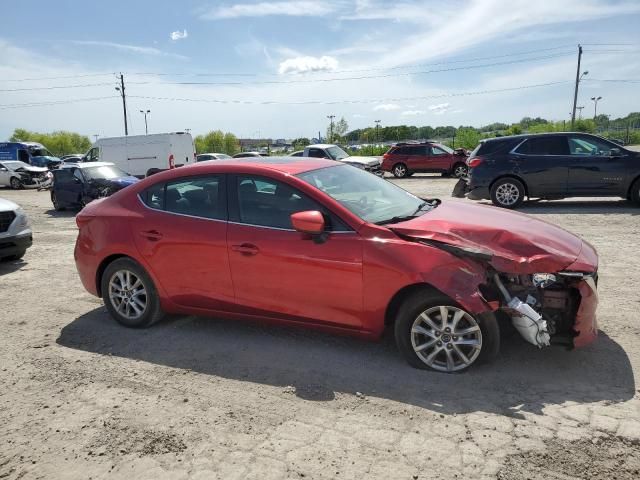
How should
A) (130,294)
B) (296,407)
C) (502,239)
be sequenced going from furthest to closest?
(130,294) < (502,239) < (296,407)

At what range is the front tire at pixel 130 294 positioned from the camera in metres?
4.77

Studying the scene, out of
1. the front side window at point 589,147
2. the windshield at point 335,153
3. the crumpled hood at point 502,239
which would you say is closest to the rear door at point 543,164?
the front side window at point 589,147

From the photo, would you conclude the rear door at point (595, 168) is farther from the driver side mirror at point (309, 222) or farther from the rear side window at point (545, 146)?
the driver side mirror at point (309, 222)

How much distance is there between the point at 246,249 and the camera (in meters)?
4.16

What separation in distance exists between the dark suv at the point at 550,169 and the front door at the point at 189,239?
28.5 feet

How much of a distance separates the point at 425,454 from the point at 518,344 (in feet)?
5.53

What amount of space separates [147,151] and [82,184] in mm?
8023

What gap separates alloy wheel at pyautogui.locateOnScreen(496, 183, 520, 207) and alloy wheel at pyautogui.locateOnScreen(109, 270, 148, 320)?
9.41 metres

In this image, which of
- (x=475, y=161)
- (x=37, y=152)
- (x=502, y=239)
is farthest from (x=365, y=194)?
(x=37, y=152)

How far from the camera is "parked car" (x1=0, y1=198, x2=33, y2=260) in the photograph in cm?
759

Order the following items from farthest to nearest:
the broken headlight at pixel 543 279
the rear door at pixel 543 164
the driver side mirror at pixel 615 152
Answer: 1. the rear door at pixel 543 164
2. the driver side mirror at pixel 615 152
3. the broken headlight at pixel 543 279

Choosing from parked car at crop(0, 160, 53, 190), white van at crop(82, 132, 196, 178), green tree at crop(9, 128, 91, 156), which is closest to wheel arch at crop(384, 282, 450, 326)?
white van at crop(82, 132, 196, 178)

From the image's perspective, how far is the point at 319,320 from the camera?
4000 millimetres

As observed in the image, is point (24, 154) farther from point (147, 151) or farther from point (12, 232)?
point (12, 232)
